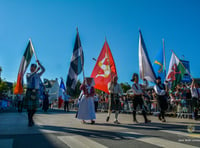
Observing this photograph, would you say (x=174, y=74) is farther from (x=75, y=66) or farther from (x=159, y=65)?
(x=75, y=66)

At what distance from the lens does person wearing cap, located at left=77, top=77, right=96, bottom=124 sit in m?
8.91

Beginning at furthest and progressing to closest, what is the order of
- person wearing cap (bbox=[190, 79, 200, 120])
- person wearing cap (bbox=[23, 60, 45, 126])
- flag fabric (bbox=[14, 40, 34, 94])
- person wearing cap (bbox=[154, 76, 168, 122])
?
person wearing cap (bbox=[190, 79, 200, 120]) < person wearing cap (bbox=[154, 76, 168, 122]) < flag fabric (bbox=[14, 40, 34, 94]) < person wearing cap (bbox=[23, 60, 45, 126])

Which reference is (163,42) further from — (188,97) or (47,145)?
(47,145)

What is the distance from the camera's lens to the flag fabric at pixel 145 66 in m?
10.2

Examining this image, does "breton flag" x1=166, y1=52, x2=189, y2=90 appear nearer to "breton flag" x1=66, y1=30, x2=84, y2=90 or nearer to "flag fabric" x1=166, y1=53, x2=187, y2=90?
"flag fabric" x1=166, y1=53, x2=187, y2=90

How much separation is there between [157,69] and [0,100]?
51.2ft

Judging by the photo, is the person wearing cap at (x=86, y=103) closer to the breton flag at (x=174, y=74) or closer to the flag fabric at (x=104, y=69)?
the flag fabric at (x=104, y=69)

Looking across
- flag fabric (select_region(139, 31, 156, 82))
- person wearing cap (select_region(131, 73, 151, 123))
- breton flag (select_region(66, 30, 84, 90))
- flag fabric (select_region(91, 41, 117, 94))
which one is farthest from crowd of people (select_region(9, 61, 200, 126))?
flag fabric (select_region(91, 41, 117, 94))

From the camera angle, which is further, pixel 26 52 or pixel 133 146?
pixel 26 52

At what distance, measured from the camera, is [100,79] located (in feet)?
35.2

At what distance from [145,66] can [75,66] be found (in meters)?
3.39

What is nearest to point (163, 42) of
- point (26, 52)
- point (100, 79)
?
point (100, 79)

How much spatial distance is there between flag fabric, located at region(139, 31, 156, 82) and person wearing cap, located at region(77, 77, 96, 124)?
265cm

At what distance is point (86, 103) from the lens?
29.8 feet
